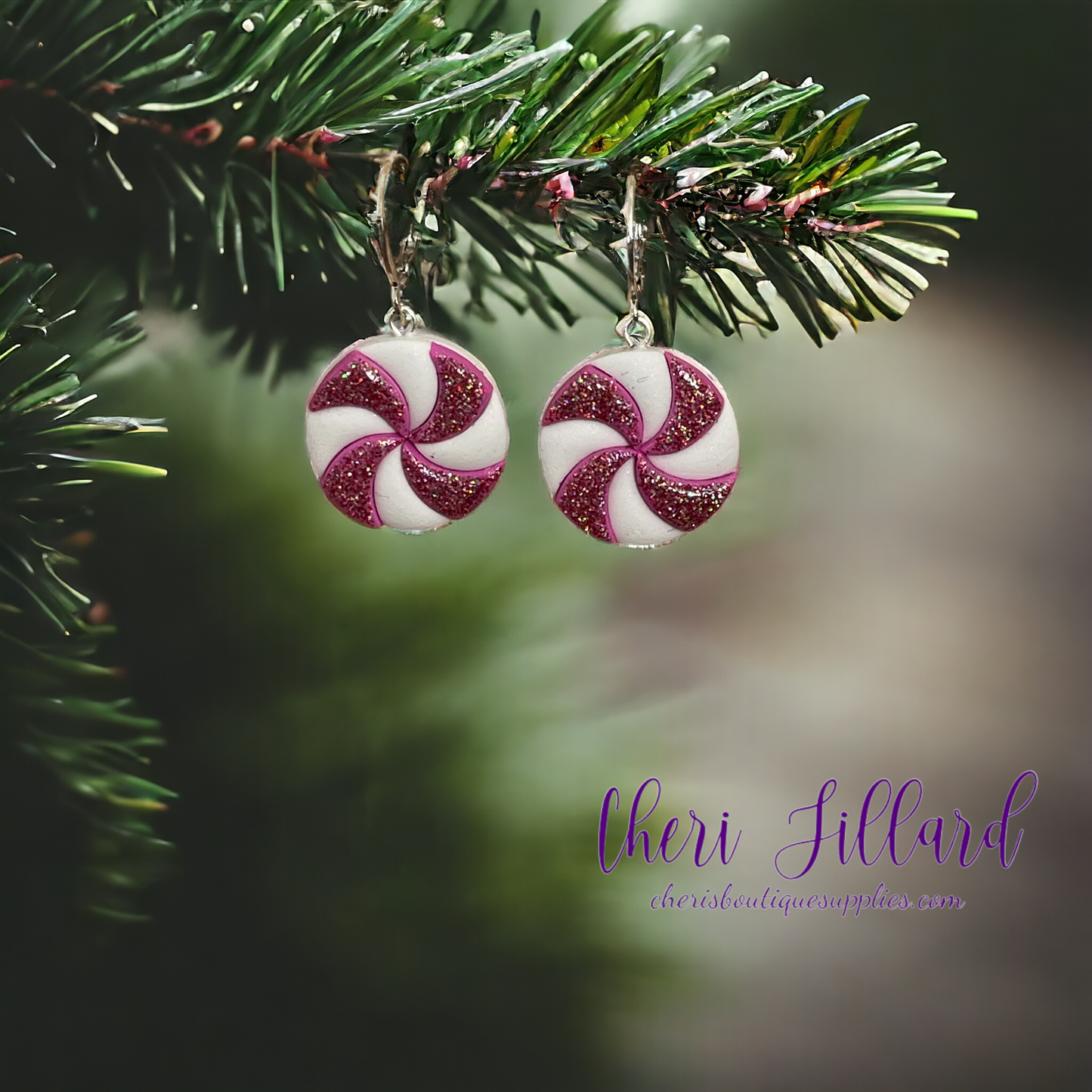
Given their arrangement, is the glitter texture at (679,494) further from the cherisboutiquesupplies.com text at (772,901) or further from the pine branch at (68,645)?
the cherisboutiquesupplies.com text at (772,901)

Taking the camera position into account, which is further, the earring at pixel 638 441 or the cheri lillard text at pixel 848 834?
the cheri lillard text at pixel 848 834

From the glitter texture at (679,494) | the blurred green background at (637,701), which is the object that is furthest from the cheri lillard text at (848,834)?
the glitter texture at (679,494)

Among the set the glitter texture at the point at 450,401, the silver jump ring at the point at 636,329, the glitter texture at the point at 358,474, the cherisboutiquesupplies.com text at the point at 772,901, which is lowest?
the cherisboutiquesupplies.com text at the point at 772,901

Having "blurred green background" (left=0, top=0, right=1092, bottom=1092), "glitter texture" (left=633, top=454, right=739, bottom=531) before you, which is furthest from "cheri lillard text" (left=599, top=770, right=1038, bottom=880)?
"glitter texture" (left=633, top=454, right=739, bottom=531)

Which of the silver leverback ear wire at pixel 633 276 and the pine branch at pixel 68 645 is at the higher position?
the silver leverback ear wire at pixel 633 276

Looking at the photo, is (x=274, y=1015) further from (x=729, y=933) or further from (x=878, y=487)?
(x=878, y=487)

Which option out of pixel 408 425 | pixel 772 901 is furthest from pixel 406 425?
pixel 772 901

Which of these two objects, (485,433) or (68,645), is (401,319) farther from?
(68,645)
